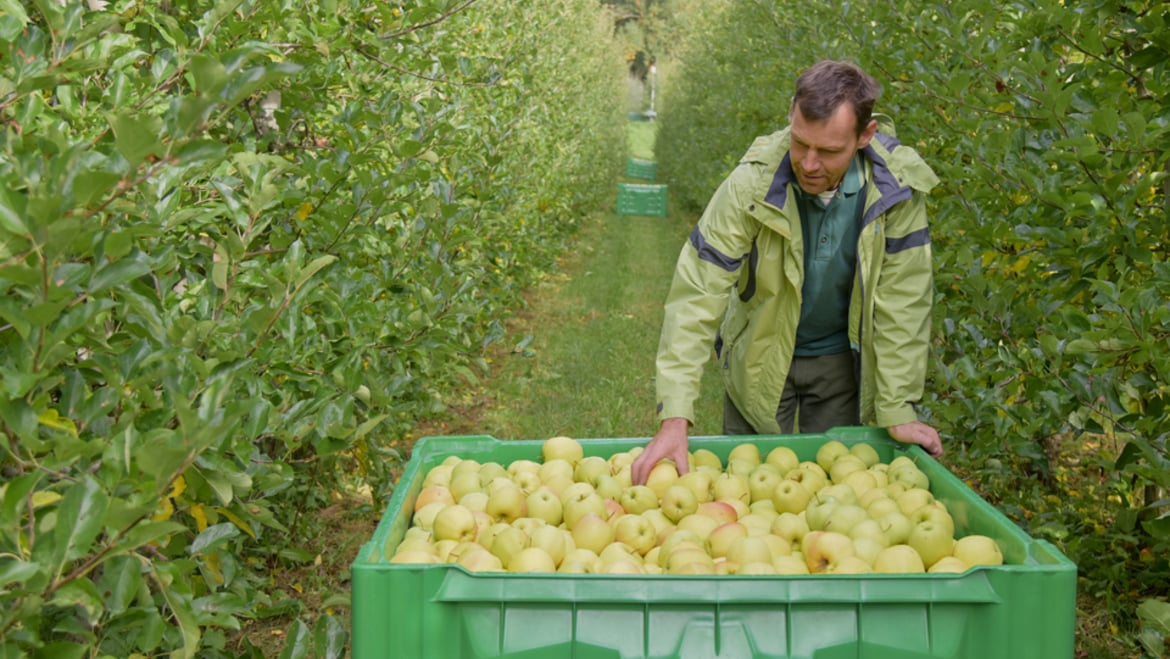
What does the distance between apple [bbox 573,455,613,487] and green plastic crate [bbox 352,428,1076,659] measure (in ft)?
3.11

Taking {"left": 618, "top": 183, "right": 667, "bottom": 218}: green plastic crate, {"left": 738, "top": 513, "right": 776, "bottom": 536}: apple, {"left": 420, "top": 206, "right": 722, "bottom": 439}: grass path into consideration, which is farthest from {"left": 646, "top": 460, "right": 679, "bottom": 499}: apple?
{"left": 618, "top": 183, "right": 667, "bottom": 218}: green plastic crate

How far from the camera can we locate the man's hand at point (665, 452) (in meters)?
2.63

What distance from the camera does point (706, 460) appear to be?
2762 mm

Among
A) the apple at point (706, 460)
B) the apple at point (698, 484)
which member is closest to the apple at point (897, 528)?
the apple at point (698, 484)

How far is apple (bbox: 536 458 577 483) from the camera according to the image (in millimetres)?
2656

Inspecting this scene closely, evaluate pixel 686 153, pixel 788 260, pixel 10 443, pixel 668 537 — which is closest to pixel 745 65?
pixel 686 153

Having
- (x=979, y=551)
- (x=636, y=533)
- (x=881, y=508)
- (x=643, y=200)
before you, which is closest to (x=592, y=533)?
(x=636, y=533)

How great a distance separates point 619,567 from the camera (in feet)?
6.78

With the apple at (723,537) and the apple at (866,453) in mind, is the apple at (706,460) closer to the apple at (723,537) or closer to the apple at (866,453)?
the apple at (866,453)

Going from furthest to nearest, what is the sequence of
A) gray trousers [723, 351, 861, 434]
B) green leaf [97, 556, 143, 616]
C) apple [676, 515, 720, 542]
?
gray trousers [723, 351, 861, 434] < apple [676, 515, 720, 542] < green leaf [97, 556, 143, 616]

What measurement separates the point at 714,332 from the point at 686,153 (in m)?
17.7

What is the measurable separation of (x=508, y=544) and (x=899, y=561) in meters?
0.79

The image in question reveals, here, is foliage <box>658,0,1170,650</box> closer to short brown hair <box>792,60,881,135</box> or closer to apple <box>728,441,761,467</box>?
short brown hair <box>792,60,881,135</box>

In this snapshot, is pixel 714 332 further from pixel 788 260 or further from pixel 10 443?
pixel 10 443
